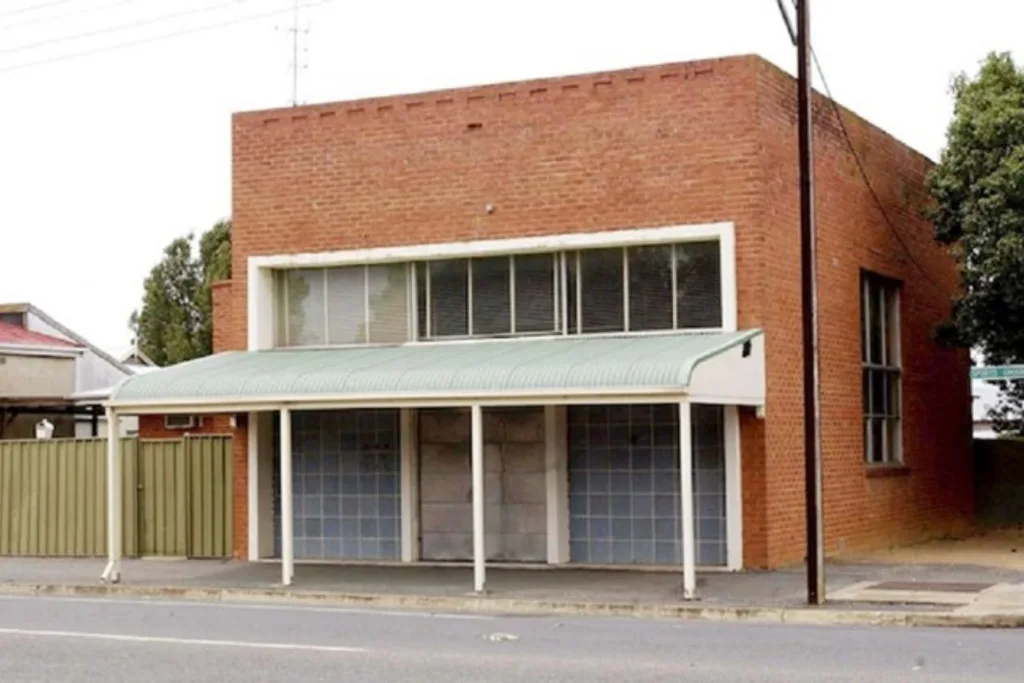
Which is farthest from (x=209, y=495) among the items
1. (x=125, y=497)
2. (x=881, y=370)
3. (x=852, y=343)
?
(x=881, y=370)

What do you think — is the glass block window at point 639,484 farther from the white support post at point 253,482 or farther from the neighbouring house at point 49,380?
the neighbouring house at point 49,380

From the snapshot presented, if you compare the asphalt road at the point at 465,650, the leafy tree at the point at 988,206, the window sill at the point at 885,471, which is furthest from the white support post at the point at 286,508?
the leafy tree at the point at 988,206

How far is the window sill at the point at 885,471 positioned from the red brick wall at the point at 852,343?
54 mm

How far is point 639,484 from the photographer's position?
22.5 m

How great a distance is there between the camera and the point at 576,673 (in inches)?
501

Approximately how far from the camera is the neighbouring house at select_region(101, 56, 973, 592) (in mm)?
21812

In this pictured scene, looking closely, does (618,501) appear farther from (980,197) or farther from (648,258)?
(980,197)

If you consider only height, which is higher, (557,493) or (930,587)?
(557,493)

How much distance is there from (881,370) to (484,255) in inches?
283

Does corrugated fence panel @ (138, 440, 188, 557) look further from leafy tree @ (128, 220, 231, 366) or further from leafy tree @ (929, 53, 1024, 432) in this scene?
leafy tree @ (128, 220, 231, 366)

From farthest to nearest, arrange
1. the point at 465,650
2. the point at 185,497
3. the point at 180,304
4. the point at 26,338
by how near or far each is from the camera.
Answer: the point at 180,304
the point at 26,338
the point at 185,497
the point at 465,650

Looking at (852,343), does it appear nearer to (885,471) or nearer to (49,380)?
(885,471)

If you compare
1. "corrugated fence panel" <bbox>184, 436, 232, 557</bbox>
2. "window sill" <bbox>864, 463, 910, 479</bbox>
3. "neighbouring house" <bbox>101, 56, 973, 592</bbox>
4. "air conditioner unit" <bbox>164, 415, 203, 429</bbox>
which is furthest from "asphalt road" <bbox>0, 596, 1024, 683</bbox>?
"air conditioner unit" <bbox>164, 415, 203, 429</bbox>

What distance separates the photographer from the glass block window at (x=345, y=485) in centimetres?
2412
